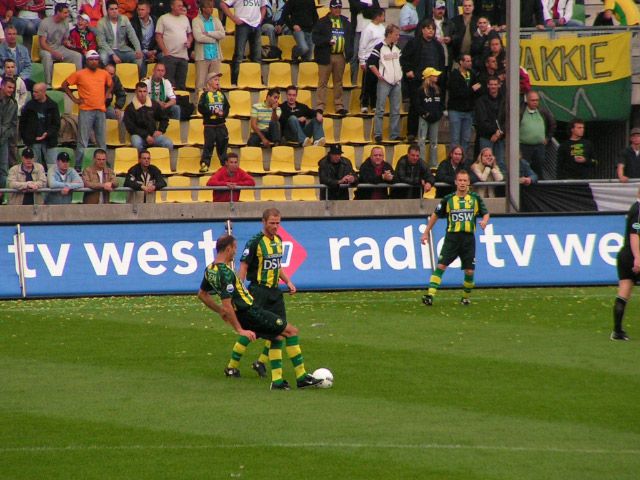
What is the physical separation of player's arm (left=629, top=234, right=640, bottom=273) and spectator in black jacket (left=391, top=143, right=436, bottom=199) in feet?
28.2

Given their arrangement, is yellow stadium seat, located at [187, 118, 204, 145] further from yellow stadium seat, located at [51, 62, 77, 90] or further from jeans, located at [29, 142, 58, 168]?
jeans, located at [29, 142, 58, 168]

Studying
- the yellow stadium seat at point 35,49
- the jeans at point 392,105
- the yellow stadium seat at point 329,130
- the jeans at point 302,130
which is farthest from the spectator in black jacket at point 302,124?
the yellow stadium seat at point 35,49

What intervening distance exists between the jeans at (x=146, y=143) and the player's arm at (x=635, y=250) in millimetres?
12440

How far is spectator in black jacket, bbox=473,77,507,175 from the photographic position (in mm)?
21641

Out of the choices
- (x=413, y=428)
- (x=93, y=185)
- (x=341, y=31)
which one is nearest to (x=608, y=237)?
(x=341, y=31)

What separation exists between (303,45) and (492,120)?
5334 millimetres

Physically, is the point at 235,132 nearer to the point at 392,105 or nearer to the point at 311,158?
the point at 311,158

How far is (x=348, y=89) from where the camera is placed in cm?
2456

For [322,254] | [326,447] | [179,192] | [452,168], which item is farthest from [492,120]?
[326,447]

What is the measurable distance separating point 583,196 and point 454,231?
16.7 feet

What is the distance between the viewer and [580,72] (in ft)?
74.9

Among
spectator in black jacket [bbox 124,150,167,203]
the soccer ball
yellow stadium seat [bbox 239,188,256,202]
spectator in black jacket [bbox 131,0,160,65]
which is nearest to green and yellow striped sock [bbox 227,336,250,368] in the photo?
the soccer ball

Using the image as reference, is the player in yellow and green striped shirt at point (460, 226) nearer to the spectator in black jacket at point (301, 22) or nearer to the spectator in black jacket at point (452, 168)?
the spectator in black jacket at point (452, 168)

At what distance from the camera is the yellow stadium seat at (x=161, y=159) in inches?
884
